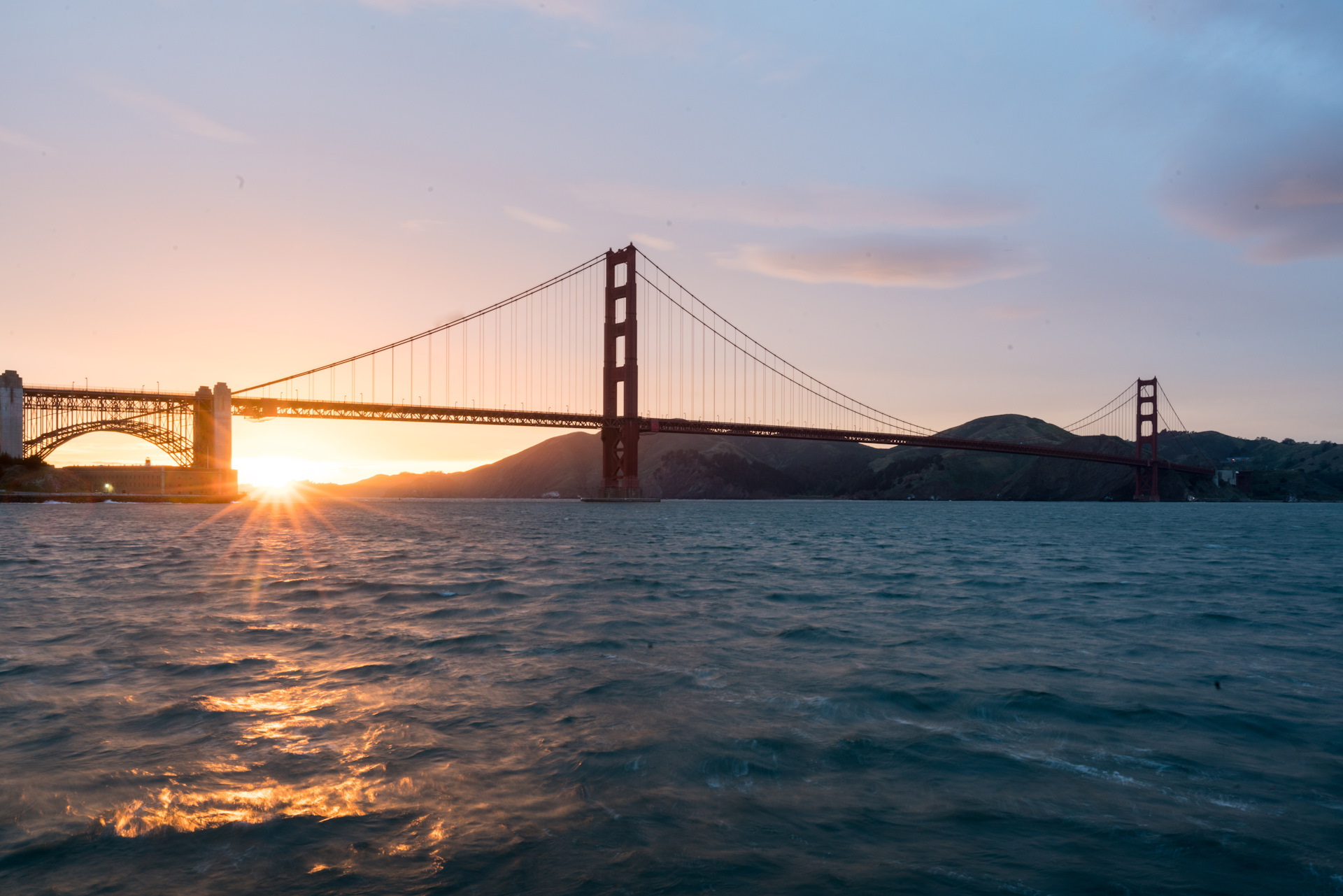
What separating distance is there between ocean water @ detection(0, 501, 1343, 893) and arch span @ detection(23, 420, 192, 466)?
3520 inches

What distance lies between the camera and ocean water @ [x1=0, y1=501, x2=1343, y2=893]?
5.07 m

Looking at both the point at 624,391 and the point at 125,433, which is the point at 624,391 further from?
the point at 125,433

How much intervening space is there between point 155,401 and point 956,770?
108 metres

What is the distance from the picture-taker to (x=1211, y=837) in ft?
18.3

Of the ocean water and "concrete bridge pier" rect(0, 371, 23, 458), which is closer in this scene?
the ocean water

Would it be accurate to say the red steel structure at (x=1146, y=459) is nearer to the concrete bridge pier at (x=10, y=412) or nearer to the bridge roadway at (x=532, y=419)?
the bridge roadway at (x=532, y=419)

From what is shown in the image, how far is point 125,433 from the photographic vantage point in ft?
310

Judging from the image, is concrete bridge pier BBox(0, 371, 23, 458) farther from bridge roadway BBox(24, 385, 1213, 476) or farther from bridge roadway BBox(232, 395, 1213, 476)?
bridge roadway BBox(232, 395, 1213, 476)

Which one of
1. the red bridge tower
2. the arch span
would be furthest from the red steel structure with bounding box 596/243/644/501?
the arch span

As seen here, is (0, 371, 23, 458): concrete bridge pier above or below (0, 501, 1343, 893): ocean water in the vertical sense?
above

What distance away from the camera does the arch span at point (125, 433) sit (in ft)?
304

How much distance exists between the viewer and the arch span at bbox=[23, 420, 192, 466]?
9269 centimetres

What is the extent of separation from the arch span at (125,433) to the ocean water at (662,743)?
89.4 m

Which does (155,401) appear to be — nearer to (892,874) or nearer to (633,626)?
(633,626)
